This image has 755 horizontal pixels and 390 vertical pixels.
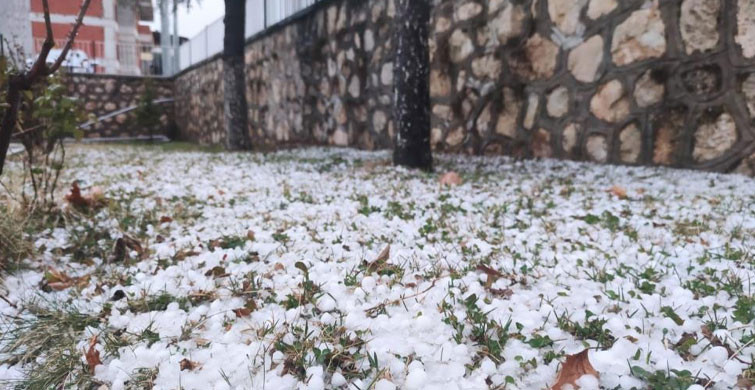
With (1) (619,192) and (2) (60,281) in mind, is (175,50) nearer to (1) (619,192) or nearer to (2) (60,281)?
(1) (619,192)

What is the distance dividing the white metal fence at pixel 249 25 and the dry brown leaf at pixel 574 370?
7.84 metres

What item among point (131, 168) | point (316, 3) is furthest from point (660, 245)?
point (316, 3)

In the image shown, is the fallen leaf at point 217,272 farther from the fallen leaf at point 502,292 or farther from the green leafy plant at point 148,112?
the green leafy plant at point 148,112

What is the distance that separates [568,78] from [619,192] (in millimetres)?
1672

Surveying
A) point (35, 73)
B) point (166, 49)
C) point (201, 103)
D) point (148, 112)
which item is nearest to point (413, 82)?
point (35, 73)

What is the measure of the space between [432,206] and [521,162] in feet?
6.76

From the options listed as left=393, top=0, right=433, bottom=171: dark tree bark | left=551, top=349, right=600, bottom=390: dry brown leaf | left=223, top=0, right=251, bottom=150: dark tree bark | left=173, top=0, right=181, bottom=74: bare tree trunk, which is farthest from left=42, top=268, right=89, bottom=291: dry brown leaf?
left=173, top=0, right=181, bottom=74: bare tree trunk

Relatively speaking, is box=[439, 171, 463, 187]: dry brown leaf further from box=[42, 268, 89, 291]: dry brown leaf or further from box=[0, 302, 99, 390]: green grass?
box=[0, 302, 99, 390]: green grass

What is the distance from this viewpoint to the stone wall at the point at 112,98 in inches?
569

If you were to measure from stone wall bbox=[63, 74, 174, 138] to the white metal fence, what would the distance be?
1.51m

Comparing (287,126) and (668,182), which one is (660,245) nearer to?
(668,182)

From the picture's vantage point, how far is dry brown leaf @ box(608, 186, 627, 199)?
331 centimetres

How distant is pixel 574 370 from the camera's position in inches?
47.1

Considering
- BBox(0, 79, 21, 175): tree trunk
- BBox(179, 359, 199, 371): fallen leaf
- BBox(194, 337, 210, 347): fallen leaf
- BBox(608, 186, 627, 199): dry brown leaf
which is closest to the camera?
BBox(179, 359, 199, 371): fallen leaf
